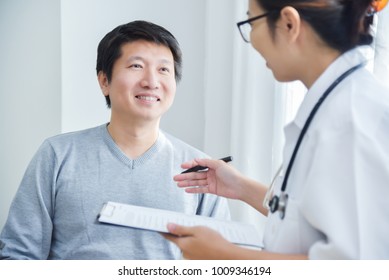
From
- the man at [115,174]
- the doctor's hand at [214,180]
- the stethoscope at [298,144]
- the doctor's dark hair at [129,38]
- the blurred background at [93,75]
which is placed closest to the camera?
the stethoscope at [298,144]

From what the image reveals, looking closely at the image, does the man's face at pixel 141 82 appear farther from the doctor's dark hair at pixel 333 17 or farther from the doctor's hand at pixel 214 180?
the doctor's dark hair at pixel 333 17

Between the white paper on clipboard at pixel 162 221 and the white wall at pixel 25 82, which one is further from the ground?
the white wall at pixel 25 82

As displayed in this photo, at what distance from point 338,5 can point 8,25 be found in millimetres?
1635

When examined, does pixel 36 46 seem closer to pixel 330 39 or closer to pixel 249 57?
pixel 249 57

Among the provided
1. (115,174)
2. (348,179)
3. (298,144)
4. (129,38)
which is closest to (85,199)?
(115,174)

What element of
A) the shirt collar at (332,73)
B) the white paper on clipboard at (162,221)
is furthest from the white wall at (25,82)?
the shirt collar at (332,73)

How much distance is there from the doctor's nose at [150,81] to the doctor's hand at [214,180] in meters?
0.28

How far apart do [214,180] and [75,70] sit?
3.07ft

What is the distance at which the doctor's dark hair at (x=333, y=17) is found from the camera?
739 mm

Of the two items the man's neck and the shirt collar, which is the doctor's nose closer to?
the man's neck

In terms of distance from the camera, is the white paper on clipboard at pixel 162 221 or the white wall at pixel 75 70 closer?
the white paper on clipboard at pixel 162 221

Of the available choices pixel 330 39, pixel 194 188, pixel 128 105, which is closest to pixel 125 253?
pixel 194 188

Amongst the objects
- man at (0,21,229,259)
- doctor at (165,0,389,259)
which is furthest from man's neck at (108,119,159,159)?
doctor at (165,0,389,259)

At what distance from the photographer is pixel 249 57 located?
1.64 metres
